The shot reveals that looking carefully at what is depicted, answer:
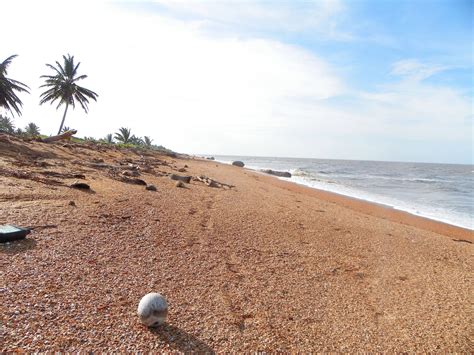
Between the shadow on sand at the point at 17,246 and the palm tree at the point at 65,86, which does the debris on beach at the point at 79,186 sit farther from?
the palm tree at the point at 65,86

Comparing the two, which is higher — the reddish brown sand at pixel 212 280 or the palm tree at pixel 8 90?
the palm tree at pixel 8 90

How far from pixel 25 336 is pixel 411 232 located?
817 cm

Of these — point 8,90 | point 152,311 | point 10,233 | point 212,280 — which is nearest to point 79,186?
point 10,233

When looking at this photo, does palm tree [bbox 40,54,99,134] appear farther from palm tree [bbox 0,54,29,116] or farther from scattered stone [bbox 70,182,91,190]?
scattered stone [bbox 70,182,91,190]

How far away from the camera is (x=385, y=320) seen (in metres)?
3.19

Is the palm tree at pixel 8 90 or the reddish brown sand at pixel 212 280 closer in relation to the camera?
the reddish brown sand at pixel 212 280

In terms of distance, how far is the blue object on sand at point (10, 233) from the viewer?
353 cm

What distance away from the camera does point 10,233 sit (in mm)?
3564

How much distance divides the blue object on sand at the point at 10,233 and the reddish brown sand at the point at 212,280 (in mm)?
98

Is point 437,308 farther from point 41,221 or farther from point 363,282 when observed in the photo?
point 41,221

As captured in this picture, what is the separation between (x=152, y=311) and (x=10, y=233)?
240 cm

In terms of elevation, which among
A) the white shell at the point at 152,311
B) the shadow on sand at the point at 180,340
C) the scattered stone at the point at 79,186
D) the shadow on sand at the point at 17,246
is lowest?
the shadow on sand at the point at 180,340

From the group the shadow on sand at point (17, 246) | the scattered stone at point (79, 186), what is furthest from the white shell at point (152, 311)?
the scattered stone at point (79, 186)

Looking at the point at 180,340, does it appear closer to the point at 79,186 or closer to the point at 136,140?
the point at 79,186
